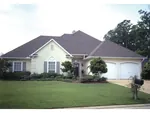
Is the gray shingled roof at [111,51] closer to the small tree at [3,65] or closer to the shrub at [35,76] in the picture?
the shrub at [35,76]

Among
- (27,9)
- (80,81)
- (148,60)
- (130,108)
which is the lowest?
(130,108)

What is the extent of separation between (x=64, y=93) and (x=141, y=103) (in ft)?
5.79

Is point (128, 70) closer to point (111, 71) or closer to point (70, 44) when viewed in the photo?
point (111, 71)

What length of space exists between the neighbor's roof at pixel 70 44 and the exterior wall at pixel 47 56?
0.87 ft

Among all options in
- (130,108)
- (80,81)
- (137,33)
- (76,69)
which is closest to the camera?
(130,108)

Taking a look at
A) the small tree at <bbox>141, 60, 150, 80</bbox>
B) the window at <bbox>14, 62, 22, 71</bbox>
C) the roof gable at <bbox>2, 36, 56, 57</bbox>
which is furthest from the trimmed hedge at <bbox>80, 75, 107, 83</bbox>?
the window at <bbox>14, 62, 22, 71</bbox>

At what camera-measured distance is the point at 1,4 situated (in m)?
5.98

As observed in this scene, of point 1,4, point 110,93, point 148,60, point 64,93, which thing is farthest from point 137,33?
point 1,4

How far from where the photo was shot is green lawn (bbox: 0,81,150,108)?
5.72 meters

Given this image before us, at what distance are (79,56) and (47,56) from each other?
1107mm

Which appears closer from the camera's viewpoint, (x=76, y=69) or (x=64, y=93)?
(x=64, y=93)

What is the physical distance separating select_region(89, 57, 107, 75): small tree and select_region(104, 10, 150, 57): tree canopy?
2.20 ft

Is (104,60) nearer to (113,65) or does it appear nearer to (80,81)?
(113,65)

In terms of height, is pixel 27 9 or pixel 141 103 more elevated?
pixel 27 9
